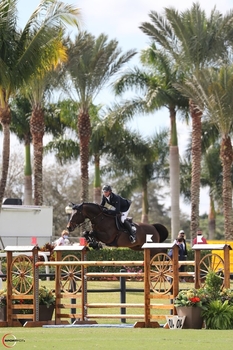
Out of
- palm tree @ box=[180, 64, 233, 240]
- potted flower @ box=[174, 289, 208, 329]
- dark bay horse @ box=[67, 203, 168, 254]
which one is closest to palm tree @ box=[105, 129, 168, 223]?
palm tree @ box=[180, 64, 233, 240]

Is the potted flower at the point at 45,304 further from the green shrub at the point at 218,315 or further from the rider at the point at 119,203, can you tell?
the rider at the point at 119,203

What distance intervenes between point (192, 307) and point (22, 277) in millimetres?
3687

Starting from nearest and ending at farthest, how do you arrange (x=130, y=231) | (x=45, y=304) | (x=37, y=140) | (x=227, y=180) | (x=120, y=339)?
(x=120, y=339)
(x=45, y=304)
(x=130, y=231)
(x=227, y=180)
(x=37, y=140)

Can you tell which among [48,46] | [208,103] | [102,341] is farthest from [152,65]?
[102,341]

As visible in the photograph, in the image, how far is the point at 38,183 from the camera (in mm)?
49344

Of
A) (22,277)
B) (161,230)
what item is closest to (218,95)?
(161,230)

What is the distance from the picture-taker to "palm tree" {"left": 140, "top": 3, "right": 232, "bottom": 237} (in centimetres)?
4184

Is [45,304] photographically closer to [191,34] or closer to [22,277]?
[22,277]

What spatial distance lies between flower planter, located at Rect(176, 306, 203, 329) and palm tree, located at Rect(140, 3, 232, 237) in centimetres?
2704

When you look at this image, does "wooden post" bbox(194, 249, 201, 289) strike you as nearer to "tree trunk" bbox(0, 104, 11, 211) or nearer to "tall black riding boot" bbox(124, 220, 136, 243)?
"tall black riding boot" bbox(124, 220, 136, 243)

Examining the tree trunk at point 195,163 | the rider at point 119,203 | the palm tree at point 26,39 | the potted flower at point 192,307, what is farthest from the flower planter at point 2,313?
the tree trunk at point 195,163

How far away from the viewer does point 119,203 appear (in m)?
23.8

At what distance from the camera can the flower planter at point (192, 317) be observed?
1521 centimetres

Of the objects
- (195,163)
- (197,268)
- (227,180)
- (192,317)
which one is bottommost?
(192,317)
